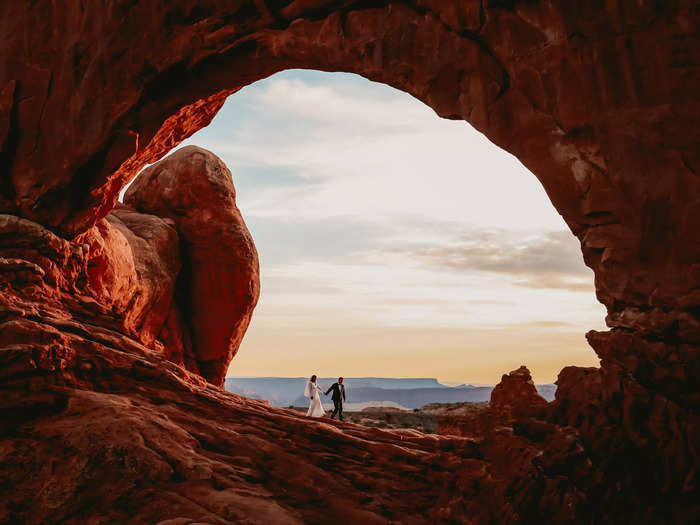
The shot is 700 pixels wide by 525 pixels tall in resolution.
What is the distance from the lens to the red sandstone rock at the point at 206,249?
2089 cm

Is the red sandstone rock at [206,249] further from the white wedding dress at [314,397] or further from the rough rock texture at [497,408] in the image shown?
the rough rock texture at [497,408]

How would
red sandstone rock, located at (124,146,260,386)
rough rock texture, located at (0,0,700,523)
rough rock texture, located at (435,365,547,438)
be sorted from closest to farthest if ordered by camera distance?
rough rock texture, located at (0,0,700,523), rough rock texture, located at (435,365,547,438), red sandstone rock, located at (124,146,260,386)

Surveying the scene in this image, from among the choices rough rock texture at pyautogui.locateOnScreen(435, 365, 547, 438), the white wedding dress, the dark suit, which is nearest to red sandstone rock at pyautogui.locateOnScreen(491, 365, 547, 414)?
rough rock texture at pyautogui.locateOnScreen(435, 365, 547, 438)

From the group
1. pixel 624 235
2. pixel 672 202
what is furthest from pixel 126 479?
pixel 672 202

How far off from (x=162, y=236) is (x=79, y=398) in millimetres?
12394

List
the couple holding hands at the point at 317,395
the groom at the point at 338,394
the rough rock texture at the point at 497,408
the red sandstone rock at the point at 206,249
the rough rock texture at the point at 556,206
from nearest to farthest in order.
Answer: the rough rock texture at the point at 556,206 < the rough rock texture at the point at 497,408 < the couple holding hands at the point at 317,395 < the groom at the point at 338,394 < the red sandstone rock at the point at 206,249

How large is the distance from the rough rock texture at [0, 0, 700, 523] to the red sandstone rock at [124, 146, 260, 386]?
30.4ft

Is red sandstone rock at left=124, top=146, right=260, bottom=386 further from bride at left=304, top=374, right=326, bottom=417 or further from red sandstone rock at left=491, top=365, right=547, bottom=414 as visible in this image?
red sandstone rock at left=491, top=365, right=547, bottom=414

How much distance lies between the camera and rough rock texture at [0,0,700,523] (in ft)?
21.7

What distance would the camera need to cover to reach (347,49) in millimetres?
9508

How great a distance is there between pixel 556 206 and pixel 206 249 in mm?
15290

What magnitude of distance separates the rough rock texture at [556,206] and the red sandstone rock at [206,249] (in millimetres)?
9252

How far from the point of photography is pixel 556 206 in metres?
7.84

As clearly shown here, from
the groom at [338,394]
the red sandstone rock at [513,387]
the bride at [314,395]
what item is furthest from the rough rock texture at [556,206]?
the red sandstone rock at [513,387]
